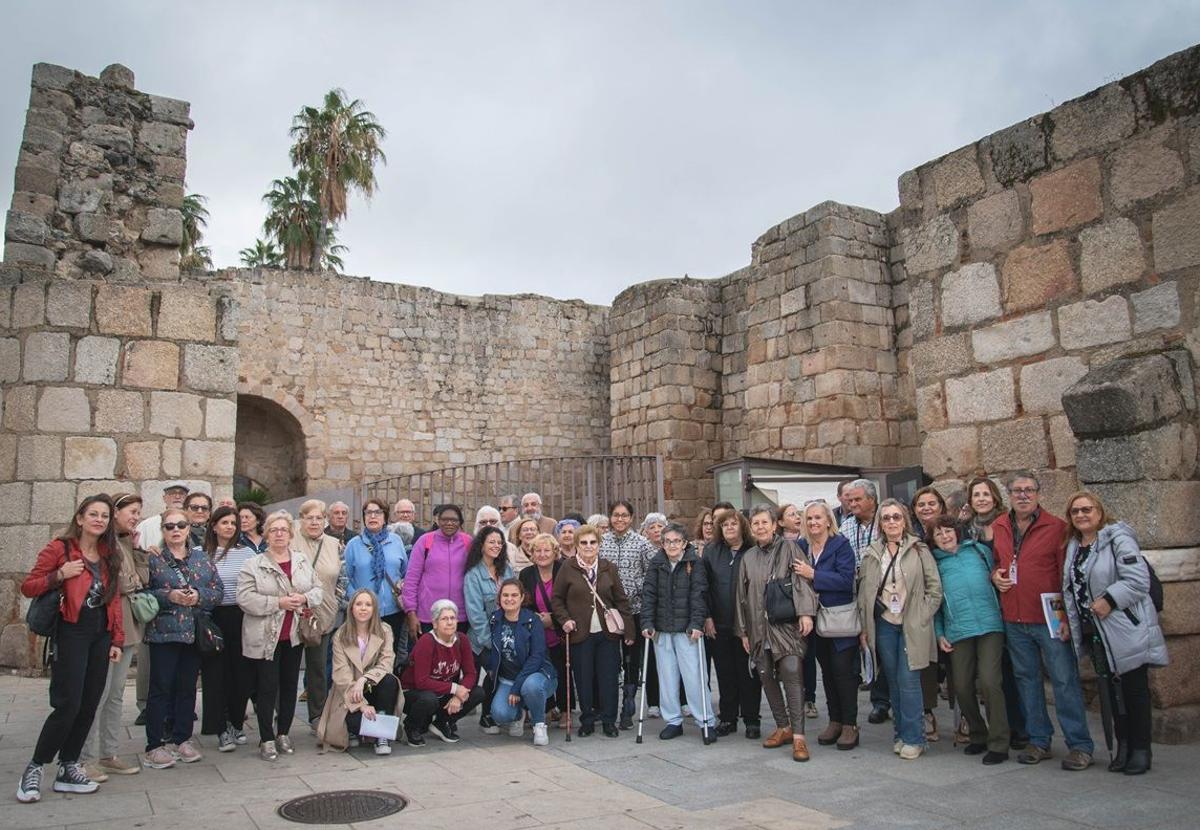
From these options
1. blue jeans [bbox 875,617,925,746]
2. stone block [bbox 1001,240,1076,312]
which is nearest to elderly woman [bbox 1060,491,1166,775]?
blue jeans [bbox 875,617,925,746]

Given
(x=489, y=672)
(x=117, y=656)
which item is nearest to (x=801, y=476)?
(x=489, y=672)

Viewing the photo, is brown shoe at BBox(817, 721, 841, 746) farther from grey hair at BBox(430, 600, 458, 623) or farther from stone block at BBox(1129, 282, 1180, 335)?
stone block at BBox(1129, 282, 1180, 335)

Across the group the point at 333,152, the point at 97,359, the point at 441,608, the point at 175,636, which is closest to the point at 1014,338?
the point at 441,608

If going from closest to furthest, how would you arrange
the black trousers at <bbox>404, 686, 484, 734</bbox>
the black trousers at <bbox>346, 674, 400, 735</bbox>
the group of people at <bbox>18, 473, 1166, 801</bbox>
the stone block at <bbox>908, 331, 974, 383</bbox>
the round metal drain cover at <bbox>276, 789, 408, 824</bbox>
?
1. the round metal drain cover at <bbox>276, 789, 408, 824</bbox>
2. the group of people at <bbox>18, 473, 1166, 801</bbox>
3. the black trousers at <bbox>346, 674, 400, 735</bbox>
4. the black trousers at <bbox>404, 686, 484, 734</bbox>
5. the stone block at <bbox>908, 331, 974, 383</bbox>

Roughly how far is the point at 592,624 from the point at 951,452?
2.85m

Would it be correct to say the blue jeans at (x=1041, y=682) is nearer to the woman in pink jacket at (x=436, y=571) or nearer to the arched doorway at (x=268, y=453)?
the woman in pink jacket at (x=436, y=571)

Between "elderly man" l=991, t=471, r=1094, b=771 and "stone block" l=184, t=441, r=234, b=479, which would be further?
"stone block" l=184, t=441, r=234, b=479

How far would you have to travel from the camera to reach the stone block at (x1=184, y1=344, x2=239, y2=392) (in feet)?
26.3

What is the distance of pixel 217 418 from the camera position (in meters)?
8.09

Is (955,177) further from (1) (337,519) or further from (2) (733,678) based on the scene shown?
(1) (337,519)

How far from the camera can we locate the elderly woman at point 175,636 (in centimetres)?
536

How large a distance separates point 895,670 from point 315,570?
3741mm

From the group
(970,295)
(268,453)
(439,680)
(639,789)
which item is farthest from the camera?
(268,453)

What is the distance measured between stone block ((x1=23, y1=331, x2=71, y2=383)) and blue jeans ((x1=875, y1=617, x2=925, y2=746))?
670 centimetres
